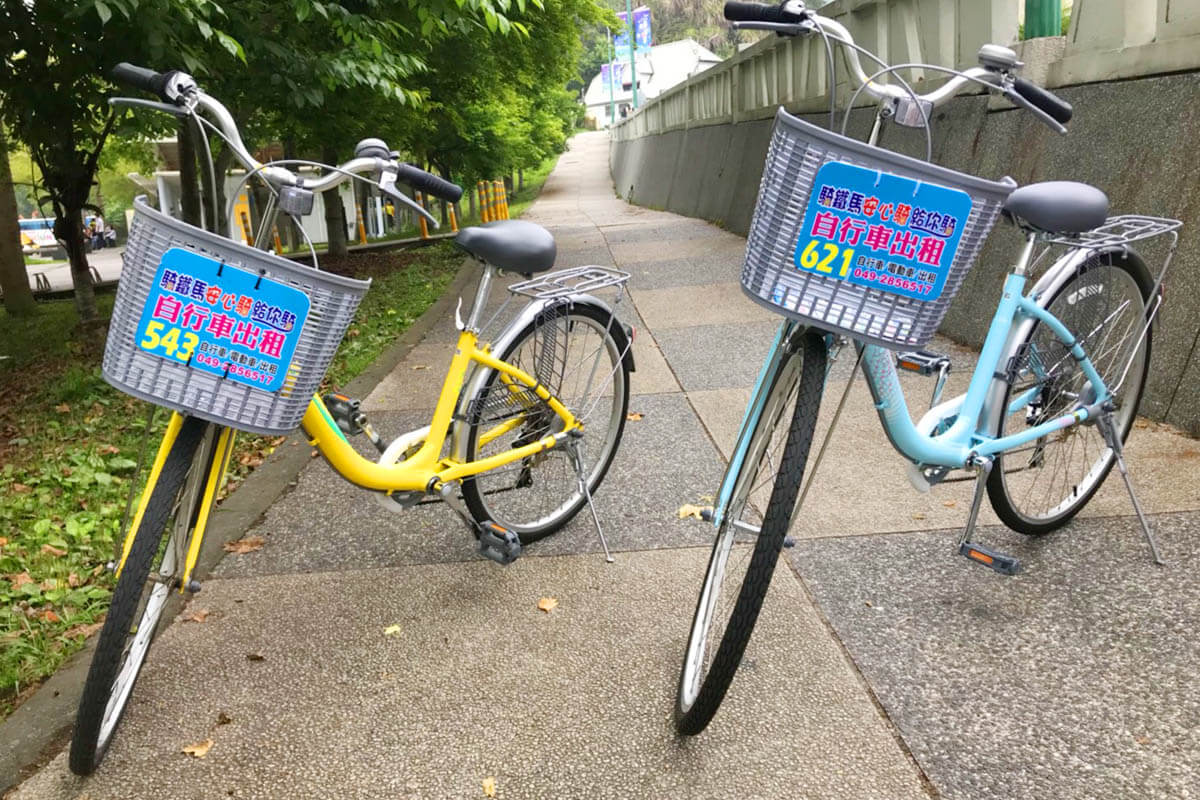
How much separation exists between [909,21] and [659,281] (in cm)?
330

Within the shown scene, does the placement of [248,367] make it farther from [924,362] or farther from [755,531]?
[924,362]

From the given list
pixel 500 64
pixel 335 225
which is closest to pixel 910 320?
pixel 500 64

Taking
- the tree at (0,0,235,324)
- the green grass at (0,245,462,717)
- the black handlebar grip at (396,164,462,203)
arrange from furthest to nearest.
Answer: the tree at (0,0,235,324), the green grass at (0,245,462,717), the black handlebar grip at (396,164,462,203)

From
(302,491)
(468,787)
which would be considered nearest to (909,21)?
(302,491)

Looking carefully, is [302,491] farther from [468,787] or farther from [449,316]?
[449,316]

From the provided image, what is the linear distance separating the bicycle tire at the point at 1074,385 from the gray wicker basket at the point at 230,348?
2.01 metres

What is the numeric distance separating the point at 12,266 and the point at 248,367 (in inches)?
447

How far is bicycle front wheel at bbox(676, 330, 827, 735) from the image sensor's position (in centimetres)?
208

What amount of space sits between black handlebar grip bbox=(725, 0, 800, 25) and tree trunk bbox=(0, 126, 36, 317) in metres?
11.7

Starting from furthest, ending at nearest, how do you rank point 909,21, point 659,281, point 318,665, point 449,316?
point 659,281, point 449,316, point 909,21, point 318,665

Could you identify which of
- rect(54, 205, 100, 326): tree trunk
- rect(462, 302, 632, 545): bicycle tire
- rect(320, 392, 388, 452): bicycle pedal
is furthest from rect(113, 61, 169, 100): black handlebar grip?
rect(54, 205, 100, 326): tree trunk

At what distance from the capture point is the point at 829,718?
2.46 m

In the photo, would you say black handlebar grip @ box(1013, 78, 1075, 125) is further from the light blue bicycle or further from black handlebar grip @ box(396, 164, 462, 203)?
black handlebar grip @ box(396, 164, 462, 203)

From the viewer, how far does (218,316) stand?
2.18 m
